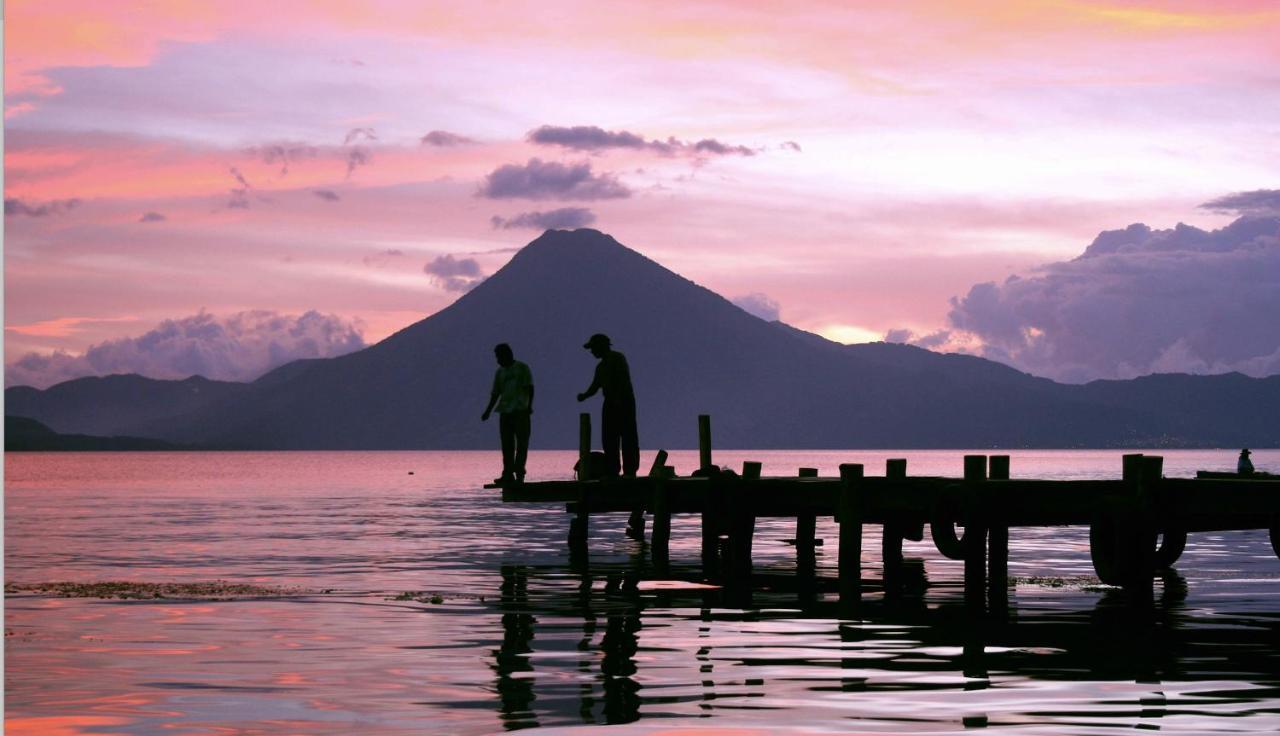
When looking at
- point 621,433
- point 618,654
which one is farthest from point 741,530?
point 618,654

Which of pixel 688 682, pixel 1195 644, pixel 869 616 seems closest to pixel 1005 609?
pixel 869 616

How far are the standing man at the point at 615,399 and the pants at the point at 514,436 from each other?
49.8 inches

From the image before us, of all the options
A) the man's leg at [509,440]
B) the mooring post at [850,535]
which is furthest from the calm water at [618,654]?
the man's leg at [509,440]

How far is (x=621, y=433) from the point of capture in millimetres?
31828

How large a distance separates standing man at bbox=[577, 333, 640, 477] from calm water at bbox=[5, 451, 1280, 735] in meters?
2.15

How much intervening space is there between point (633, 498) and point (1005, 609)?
40.2 feet

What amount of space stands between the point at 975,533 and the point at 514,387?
37.4 feet

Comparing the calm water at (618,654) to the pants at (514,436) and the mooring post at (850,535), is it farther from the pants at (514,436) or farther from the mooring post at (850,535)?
the pants at (514,436)

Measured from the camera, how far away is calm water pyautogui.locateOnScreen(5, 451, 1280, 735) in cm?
1326

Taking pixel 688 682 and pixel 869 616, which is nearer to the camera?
pixel 688 682

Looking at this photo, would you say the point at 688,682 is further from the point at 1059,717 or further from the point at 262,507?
the point at 262,507

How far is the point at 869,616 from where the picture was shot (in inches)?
870

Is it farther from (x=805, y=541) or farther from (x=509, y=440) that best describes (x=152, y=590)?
(x=805, y=541)

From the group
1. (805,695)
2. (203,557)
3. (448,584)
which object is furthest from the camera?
(203,557)
